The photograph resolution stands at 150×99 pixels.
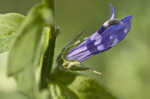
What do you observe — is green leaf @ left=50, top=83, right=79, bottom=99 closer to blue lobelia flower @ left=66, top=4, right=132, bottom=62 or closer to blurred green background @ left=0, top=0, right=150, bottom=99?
blue lobelia flower @ left=66, top=4, right=132, bottom=62

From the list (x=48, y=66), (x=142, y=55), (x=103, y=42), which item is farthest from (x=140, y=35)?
(x=48, y=66)

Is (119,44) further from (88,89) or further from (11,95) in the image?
(11,95)

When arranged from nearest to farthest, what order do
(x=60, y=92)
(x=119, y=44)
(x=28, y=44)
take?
(x=28, y=44), (x=60, y=92), (x=119, y=44)

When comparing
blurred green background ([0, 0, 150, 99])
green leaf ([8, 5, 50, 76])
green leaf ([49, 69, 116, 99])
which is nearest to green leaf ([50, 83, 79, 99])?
green leaf ([49, 69, 116, 99])

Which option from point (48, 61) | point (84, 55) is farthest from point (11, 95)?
point (84, 55)

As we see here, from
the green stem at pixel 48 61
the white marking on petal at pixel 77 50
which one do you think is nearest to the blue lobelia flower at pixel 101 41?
the white marking on petal at pixel 77 50

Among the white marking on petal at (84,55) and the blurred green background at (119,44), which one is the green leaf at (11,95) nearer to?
the white marking on petal at (84,55)
